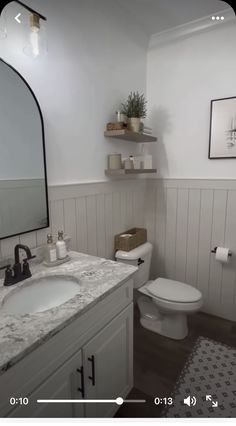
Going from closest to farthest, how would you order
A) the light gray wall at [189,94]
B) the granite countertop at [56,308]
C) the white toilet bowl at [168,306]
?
the granite countertop at [56,308], the white toilet bowl at [168,306], the light gray wall at [189,94]

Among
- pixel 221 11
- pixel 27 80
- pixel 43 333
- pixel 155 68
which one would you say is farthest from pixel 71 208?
pixel 221 11

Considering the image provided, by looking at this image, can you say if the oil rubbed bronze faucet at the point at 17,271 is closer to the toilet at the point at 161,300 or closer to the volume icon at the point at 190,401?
the toilet at the point at 161,300

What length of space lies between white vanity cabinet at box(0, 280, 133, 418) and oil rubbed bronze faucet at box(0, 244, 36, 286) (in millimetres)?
386

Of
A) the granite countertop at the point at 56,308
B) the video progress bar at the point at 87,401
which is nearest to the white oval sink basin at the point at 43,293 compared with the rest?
the granite countertop at the point at 56,308

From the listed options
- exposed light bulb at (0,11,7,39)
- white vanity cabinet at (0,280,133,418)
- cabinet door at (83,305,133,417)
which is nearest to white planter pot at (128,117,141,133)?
exposed light bulb at (0,11,7,39)

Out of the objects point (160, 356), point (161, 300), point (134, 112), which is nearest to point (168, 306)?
point (161, 300)

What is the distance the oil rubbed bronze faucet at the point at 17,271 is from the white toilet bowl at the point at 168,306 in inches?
41.6

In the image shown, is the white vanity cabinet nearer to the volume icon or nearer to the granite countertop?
the granite countertop

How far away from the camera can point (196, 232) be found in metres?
2.17

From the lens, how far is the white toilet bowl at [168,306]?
5.70 ft

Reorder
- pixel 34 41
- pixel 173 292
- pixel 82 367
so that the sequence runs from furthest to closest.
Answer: pixel 173 292, pixel 34 41, pixel 82 367

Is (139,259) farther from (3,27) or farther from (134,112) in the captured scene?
(3,27)

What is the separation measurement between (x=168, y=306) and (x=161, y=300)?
0.07 m
